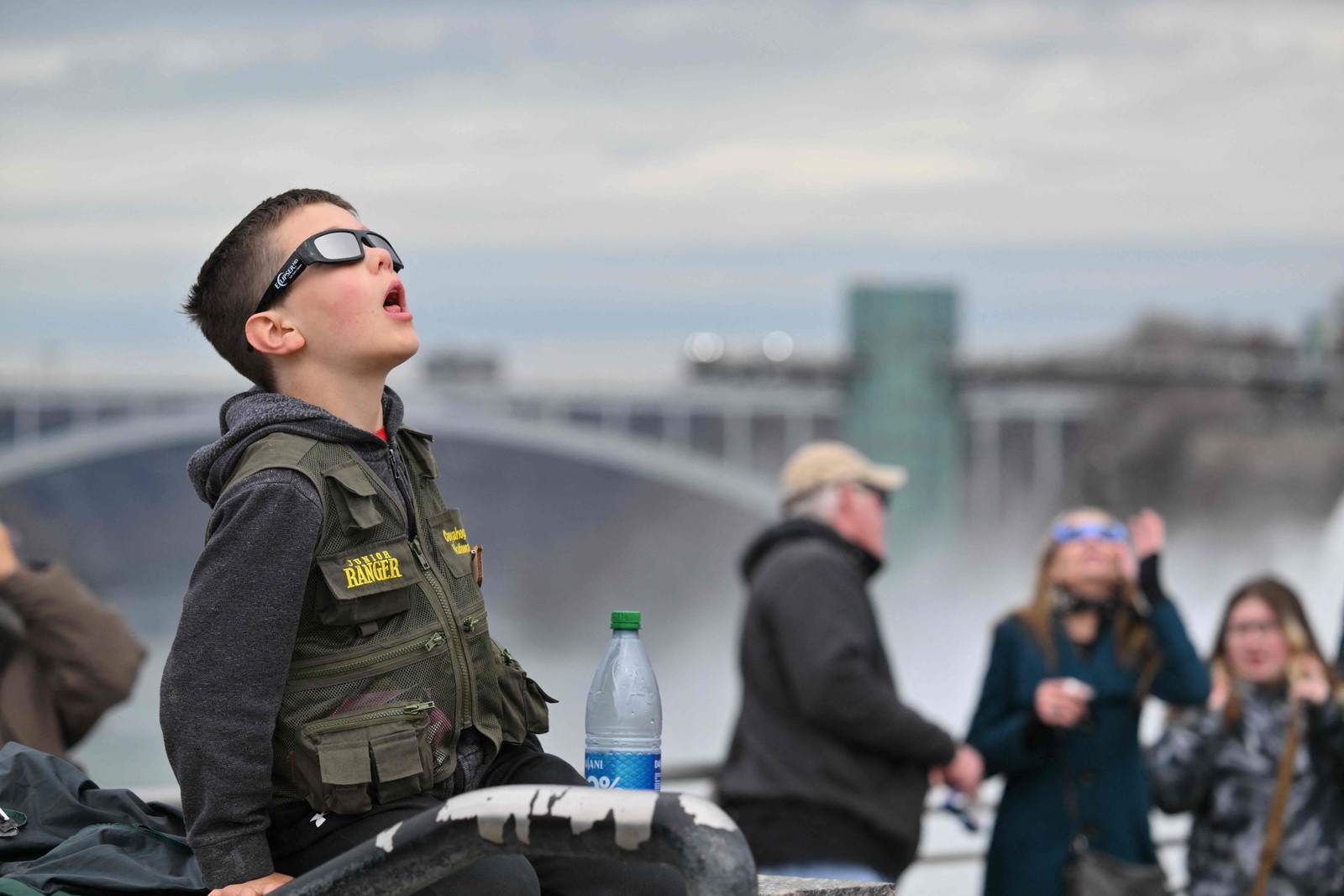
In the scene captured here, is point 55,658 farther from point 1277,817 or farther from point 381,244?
point 1277,817

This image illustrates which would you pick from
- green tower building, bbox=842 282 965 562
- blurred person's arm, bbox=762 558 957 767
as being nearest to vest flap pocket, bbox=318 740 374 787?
blurred person's arm, bbox=762 558 957 767

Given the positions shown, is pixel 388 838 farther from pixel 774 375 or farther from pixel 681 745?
pixel 774 375

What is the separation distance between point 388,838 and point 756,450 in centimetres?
2986

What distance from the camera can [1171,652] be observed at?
432 centimetres

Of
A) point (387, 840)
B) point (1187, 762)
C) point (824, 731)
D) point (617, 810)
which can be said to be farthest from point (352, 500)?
point (1187, 762)

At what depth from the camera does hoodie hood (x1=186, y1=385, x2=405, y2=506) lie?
5.38ft

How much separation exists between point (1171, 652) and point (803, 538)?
0.96 metres

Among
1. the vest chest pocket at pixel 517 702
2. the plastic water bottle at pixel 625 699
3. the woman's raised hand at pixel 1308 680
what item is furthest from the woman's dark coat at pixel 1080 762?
the vest chest pocket at pixel 517 702

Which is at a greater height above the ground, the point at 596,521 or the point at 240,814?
the point at 240,814

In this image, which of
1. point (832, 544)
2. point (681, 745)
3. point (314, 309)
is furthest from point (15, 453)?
point (314, 309)

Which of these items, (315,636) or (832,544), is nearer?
(315,636)

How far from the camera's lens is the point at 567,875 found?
1633 millimetres

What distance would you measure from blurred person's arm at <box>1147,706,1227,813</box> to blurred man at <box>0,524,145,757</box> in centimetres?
254

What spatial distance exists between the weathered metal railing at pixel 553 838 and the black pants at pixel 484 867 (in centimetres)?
18
